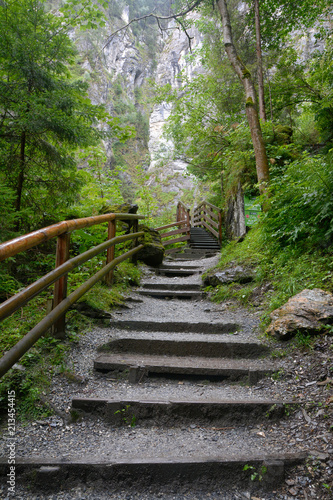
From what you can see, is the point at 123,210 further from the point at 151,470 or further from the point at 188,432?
the point at 151,470

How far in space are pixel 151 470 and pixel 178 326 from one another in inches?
71.0

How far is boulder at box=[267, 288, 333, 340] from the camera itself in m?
2.45

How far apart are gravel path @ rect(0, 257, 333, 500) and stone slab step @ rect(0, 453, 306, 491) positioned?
0.04 meters

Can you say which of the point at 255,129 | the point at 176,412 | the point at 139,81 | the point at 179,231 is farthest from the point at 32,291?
the point at 139,81

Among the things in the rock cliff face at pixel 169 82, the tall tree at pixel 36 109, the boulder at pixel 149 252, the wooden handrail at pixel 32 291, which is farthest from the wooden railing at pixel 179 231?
the rock cliff face at pixel 169 82

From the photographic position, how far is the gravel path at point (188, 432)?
56.9 inches

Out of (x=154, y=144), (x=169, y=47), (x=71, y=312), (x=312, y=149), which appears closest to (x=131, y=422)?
(x=71, y=312)

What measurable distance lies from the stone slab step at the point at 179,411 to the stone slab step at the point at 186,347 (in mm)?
733

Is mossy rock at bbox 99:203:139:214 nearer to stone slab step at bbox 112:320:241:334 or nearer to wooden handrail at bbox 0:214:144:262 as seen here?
wooden handrail at bbox 0:214:144:262

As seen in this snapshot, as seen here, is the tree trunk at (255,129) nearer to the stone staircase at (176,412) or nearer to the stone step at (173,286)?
the stone step at (173,286)

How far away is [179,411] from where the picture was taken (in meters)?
1.94

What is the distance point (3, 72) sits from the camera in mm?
4121

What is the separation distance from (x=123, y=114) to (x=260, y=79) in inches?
1333

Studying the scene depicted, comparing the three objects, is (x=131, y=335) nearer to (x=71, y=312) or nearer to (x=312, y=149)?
(x=71, y=312)
